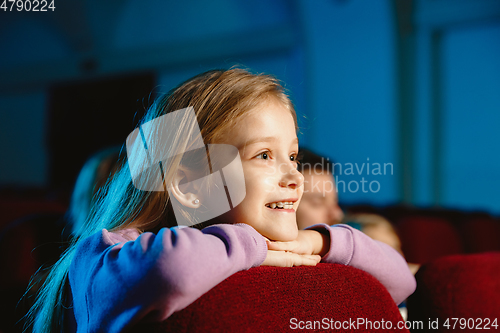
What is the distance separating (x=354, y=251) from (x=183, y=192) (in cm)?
36

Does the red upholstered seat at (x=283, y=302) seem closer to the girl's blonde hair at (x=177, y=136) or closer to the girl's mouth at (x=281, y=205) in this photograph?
the girl's mouth at (x=281, y=205)

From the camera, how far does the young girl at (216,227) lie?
554mm

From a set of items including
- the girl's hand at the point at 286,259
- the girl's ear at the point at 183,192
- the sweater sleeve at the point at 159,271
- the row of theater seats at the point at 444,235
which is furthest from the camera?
the row of theater seats at the point at 444,235

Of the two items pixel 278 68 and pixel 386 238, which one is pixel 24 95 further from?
pixel 386 238

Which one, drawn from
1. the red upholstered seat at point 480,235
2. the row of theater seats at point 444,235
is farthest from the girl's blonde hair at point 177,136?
the red upholstered seat at point 480,235

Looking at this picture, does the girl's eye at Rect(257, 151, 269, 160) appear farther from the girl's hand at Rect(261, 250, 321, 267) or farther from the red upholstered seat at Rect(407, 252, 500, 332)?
the red upholstered seat at Rect(407, 252, 500, 332)

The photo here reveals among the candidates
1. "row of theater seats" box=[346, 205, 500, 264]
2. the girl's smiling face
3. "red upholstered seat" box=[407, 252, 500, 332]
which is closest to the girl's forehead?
the girl's smiling face

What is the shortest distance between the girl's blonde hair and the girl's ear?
0.02 m

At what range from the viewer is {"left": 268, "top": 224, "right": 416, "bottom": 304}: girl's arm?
0.74 metres

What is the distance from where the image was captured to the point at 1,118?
803 centimetres

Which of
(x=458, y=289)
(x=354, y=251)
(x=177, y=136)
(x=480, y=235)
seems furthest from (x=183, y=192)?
(x=480, y=235)

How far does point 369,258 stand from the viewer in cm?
78

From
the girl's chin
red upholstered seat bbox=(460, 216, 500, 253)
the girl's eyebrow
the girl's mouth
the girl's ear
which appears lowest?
red upholstered seat bbox=(460, 216, 500, 253)

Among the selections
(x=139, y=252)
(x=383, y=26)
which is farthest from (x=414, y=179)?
(x=139, y=252)
